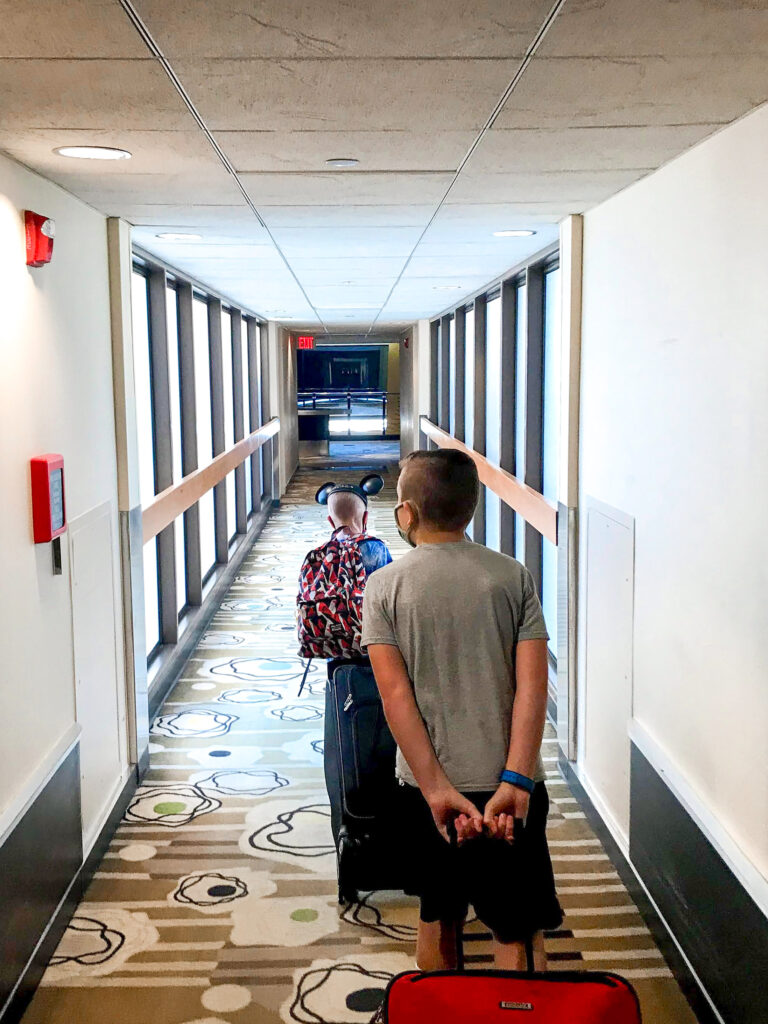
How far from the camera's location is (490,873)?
1.98 meters

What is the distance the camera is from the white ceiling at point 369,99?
67.2 inches

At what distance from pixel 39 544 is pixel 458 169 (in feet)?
5.64

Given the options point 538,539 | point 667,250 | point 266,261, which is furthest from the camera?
point 538,539

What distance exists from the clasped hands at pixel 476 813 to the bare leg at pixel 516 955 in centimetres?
25

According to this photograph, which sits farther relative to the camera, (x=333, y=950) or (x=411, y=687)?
(x=333, y=950)

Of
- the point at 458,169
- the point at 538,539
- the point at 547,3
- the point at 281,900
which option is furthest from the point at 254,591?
the point at 547,3

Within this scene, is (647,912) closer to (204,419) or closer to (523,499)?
(523,499)

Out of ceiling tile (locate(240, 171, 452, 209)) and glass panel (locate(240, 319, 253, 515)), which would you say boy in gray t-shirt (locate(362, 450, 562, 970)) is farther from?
glass panel (locate(240, 319, 253, 515))

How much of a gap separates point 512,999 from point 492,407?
6.62 m

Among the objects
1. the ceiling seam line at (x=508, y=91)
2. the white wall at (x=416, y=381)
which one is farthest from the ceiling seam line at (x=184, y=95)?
the white wall at (x=416, y=381)

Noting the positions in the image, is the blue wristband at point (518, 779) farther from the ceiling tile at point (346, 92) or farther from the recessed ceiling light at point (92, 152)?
the recessed ceiling light at point (92, 152)

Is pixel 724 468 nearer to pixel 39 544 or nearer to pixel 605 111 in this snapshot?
pixel 605 111

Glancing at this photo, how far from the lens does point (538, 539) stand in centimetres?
607

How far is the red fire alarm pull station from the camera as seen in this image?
9.24 ft
